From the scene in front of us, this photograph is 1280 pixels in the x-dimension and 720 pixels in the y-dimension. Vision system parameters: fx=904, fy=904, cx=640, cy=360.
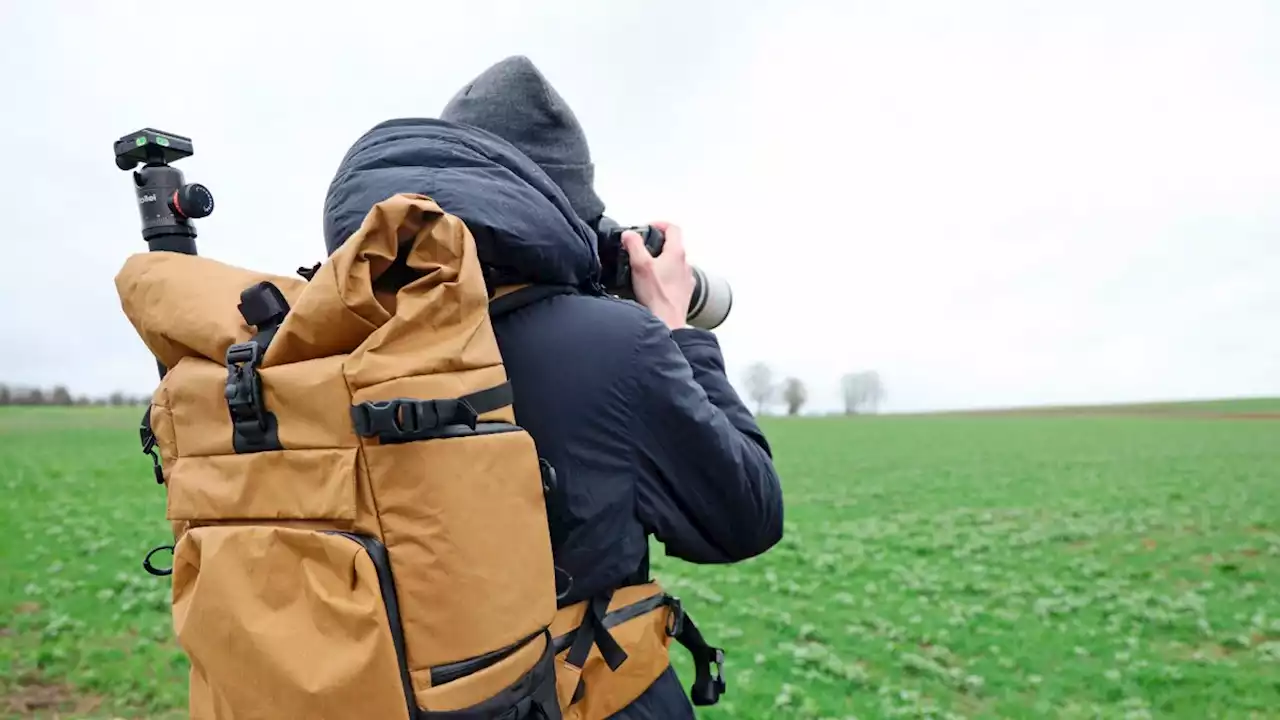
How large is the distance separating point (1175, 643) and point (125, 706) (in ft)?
29.1

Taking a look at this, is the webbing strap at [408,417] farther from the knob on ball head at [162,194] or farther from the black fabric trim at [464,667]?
the knob on ball head at [162,194]

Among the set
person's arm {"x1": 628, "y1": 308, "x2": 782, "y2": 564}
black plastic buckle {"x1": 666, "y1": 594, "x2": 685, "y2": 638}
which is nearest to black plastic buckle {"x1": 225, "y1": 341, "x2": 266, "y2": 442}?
person's arm {"x1": 628, "y1": 308, "x2": 782, "y2": 564}

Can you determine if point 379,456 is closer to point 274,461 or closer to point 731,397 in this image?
point 274,461

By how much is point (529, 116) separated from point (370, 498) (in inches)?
39.0

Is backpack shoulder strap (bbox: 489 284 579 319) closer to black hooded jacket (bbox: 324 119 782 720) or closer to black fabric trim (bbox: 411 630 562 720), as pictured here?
black hooded jacket (bbox: 324 119 782 720)

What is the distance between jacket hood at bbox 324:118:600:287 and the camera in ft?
5.39

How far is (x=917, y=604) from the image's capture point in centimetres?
990

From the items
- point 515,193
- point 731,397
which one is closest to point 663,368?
point 731,397

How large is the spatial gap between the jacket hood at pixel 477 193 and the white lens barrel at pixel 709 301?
0.64 meters

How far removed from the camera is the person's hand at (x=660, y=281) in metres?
2.15

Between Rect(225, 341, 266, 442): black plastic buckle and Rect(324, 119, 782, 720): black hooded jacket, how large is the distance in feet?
0.95

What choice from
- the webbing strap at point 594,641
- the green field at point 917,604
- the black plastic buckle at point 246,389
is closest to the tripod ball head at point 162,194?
the black plastic buckle at point 246,389

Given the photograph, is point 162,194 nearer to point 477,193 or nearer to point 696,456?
point 477,193

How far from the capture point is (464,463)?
4.84ft
